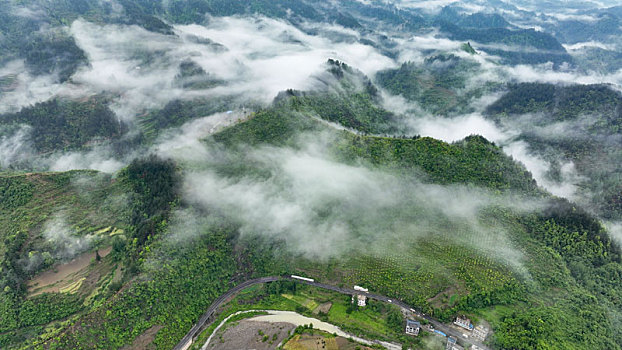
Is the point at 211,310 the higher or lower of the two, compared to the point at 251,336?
lower

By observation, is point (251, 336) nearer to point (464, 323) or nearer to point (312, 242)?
point (312, 242)

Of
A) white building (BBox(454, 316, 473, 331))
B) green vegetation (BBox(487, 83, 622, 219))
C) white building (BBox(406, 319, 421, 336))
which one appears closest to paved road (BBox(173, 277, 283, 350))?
white building (BBox(406, 319, 421, 336))

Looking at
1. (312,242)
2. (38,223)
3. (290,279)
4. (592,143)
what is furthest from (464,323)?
(38,223)

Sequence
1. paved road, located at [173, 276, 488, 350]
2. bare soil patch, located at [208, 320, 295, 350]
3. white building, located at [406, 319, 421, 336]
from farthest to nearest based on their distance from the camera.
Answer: paved road, located at [173, 276, 488, 350] → white building, located at [406, 319, 421, 336] → bare soil patch, located at [208, 320, 295, 350]

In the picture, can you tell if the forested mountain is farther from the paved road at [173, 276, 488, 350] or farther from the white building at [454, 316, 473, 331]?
the paved road at [173, 276, 488, 350]

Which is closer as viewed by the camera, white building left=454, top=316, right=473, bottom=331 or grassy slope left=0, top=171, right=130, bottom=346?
grassy slope left=0, top=171, right=130, bottom=346

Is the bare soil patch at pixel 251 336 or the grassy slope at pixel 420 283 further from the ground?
the grassy slope at pixel 420 283

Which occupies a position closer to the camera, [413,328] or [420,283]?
[413,328]

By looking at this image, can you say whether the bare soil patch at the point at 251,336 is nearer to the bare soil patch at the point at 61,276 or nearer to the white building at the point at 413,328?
the white building at the point at 413,328

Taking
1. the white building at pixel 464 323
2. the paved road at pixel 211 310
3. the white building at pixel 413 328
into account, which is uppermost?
the white building at pixel 464 323

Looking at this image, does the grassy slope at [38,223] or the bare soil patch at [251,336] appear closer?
the bare soil patch at [251,336]

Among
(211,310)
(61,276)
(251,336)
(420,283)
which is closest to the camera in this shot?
(251,336)

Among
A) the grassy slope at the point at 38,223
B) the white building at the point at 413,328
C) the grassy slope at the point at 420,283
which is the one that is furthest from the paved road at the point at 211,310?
the white building at the point at 413,328
